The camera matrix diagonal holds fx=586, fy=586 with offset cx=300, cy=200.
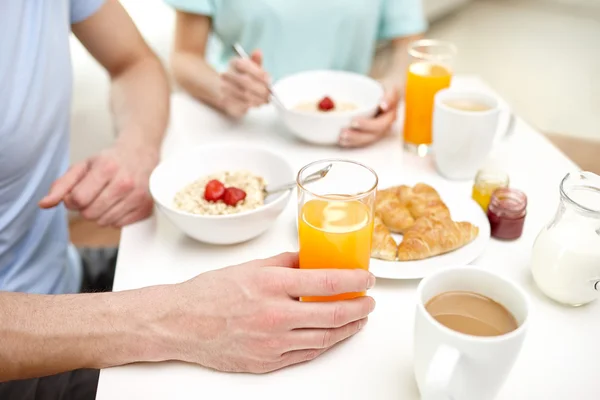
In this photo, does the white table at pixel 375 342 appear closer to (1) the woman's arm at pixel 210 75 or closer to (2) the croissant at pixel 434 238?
(2) the croissant at pixel 434 238

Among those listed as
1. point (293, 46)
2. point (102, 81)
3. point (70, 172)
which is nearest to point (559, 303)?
point (70, 172)

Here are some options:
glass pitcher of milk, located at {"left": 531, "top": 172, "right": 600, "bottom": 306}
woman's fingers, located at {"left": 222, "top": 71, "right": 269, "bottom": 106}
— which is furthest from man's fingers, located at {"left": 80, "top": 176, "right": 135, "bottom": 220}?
glass pitcher of milk, located at {"left": 531, "top": 172, "right": 600, "bottom": 306}

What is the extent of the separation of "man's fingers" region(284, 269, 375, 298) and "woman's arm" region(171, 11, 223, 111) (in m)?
0.79

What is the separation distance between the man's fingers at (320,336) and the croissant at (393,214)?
253 mm

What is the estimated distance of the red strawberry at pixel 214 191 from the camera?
3.28ft

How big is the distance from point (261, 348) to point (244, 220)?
0.82 ft

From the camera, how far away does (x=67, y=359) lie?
0.79m

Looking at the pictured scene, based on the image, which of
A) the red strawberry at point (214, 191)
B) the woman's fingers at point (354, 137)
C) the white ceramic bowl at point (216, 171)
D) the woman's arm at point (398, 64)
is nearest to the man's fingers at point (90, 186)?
the white ceramic bowl at point (216, 171)

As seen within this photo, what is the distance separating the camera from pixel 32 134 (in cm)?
112

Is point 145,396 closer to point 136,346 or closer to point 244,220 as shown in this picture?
point 136,346

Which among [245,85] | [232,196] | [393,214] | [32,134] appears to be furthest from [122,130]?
[393,214]

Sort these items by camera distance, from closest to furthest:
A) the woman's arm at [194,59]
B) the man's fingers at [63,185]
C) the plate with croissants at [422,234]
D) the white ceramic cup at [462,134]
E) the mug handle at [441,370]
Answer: the mug handle at [441,370], the plate with croissants at [422,234], the man's fingers at [63,185], the white ceramic cup at [462,134], the woman's arm at [194,59]

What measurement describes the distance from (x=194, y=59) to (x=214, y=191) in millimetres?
745

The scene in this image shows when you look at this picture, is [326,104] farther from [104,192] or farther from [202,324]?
[202,324]
